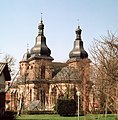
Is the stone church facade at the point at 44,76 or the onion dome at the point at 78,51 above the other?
the onion dome at the point at 78,51

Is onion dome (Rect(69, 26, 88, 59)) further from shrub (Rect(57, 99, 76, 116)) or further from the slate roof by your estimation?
shrub (Rect(57, 99, 76, 116))

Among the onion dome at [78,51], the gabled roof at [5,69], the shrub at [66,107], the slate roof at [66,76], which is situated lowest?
the shrub at [66,107]

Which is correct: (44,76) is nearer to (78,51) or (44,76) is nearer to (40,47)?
(40,47)

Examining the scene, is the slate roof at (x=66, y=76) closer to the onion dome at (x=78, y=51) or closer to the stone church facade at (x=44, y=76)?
the stone church facade at (x=44, y=76)

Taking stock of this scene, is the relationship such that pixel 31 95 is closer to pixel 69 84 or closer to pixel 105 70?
pixel 69 84

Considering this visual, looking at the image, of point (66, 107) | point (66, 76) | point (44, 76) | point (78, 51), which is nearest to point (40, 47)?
point (44, 76)

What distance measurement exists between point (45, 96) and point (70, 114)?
30.9 meters

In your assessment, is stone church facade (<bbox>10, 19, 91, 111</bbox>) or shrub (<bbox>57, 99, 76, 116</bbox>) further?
stone church facade (<bbox>10, 19, 91, 111</bbox>)

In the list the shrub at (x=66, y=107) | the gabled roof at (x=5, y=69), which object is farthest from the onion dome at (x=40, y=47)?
the gabled roof at (x=5, y=69)

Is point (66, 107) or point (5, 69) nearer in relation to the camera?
point (5, 69)

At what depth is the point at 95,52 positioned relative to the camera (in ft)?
62.4

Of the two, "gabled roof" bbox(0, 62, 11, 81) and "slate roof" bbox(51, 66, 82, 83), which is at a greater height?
"slate roof" bbox(51, 66, 82, 83)

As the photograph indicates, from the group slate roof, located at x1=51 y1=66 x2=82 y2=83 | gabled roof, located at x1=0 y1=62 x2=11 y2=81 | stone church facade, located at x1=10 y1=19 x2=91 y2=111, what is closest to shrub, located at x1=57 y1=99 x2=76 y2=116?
gabled roof, located at x1=0 y1=62 x2=11 y2=81

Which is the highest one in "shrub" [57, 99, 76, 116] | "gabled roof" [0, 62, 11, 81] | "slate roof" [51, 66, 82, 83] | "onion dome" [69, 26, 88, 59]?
"onion dome" [69, 26, 88, 59]
